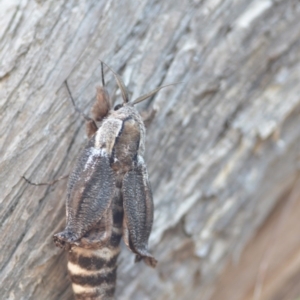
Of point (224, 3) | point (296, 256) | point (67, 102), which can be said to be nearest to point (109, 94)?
point (67, 102)

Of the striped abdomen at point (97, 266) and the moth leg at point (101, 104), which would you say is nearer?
the striped abdomen at point (97, 266)

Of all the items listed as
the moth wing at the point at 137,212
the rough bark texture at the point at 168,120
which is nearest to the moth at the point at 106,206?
the moth wing at the point at 137,212

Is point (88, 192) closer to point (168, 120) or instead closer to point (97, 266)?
point (97, 266)

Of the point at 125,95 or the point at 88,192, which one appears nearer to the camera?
the point at 88,192

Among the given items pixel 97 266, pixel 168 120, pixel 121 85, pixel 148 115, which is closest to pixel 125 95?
pixel 121 85

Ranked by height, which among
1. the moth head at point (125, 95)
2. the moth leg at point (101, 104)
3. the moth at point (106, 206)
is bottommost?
the moth at point (106, 206)

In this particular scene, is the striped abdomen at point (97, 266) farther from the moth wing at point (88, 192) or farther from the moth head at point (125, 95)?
the moth head at point (125, 95)

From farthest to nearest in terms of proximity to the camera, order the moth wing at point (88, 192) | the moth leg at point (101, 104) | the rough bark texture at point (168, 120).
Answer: the moth leg at point (101, 104), the rough bark texture at point (168, 120), the moth wing at point (88, 192)

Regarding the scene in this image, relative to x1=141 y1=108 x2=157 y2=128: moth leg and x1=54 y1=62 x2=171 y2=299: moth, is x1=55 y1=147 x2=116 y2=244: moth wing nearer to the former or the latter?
x1=54 y1=62 x2=171 y2=299: moth
